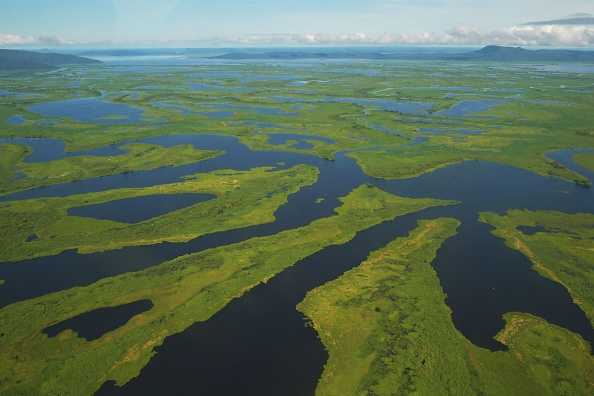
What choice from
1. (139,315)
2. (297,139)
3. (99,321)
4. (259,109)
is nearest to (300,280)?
(139,315)

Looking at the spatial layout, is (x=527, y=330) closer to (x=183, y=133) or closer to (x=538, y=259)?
(x=538, y=259)

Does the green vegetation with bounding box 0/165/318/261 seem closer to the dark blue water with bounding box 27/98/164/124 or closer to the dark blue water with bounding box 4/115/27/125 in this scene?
the dark blue water with bounding box 27/98/164/124

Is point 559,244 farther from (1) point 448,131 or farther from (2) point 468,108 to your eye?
(2) point 468,108

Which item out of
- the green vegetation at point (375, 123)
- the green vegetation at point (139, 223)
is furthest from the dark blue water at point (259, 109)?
the green vegetation at point (139, 223)

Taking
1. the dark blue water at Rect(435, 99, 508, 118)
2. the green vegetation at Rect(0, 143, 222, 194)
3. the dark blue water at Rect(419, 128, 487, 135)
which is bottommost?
the green vegetation at Rect(0, 143, 222, 194)

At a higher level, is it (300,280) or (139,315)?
(300,280)

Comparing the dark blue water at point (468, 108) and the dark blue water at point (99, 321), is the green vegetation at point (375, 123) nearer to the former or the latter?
the dark blue water at point (468, 108)

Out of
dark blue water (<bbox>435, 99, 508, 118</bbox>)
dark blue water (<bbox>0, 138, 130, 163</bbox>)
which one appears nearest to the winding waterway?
dark blue water (<bbox>0, 138, 130, 163</bbox>)

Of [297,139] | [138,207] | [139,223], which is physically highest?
[297,139]
